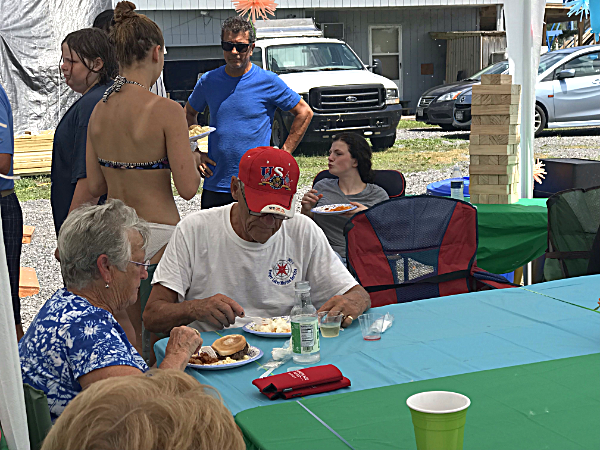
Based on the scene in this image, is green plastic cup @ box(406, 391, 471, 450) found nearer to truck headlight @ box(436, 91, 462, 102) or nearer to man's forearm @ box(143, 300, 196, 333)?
man's forearm @ box(143, 300, 196, 333)

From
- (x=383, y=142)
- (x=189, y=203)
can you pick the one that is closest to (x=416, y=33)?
(x=383, y=142)

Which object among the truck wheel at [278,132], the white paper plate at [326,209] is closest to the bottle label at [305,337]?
the white paper plate at [326,209]

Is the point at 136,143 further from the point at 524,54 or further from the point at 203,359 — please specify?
the point at 524,54

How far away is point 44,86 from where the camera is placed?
37.6ft

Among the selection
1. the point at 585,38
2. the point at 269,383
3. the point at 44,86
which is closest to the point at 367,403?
the point at 269,383

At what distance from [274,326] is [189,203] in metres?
7.00

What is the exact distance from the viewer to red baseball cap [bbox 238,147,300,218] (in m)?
2.49

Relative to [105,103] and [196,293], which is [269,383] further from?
[105,103]

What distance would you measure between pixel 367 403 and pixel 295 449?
0.29 m

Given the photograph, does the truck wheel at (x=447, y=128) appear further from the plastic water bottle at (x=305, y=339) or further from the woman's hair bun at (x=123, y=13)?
the plastic water bottle at (x=305, y=339)

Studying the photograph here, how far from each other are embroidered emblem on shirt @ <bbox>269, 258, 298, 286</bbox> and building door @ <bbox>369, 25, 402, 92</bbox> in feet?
55.6

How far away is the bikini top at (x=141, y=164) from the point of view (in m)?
3.03

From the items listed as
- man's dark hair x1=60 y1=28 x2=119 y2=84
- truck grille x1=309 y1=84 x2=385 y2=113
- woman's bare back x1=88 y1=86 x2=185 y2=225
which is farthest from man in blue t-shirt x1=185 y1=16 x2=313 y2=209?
truck grille x1=309 y1=84 x2=385 y2=113

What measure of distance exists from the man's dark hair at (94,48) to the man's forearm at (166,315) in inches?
55.4
